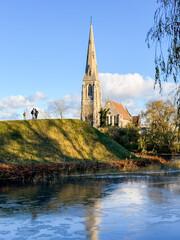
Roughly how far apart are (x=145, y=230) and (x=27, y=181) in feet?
46.4

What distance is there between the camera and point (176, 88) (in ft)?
37.0

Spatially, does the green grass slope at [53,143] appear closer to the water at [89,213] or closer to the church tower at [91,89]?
the water at [89,213]

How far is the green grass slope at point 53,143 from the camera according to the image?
108 feet

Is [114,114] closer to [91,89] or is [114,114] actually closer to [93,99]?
[93,99]

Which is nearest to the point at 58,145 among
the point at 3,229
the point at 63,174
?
the point at 63,174

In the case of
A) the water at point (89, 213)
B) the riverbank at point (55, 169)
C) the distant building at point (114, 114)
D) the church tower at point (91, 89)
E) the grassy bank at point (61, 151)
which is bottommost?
the water at point (89, 213)

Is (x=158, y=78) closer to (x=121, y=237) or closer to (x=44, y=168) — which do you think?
(x=121, y=237)

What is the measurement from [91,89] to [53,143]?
328 feet

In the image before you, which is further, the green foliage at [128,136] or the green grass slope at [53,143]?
the green foliage at [128,136]

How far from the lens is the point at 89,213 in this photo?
1176 centimetres

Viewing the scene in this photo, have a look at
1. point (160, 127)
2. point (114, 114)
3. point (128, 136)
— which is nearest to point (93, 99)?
point (114, 114)

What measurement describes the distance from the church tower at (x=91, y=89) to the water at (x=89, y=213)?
361ft

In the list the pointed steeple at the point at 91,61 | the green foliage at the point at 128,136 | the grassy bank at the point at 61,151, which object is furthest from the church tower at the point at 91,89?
the grassy bank at the point at 61,151

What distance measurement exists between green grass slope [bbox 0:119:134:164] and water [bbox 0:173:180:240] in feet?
47.7
